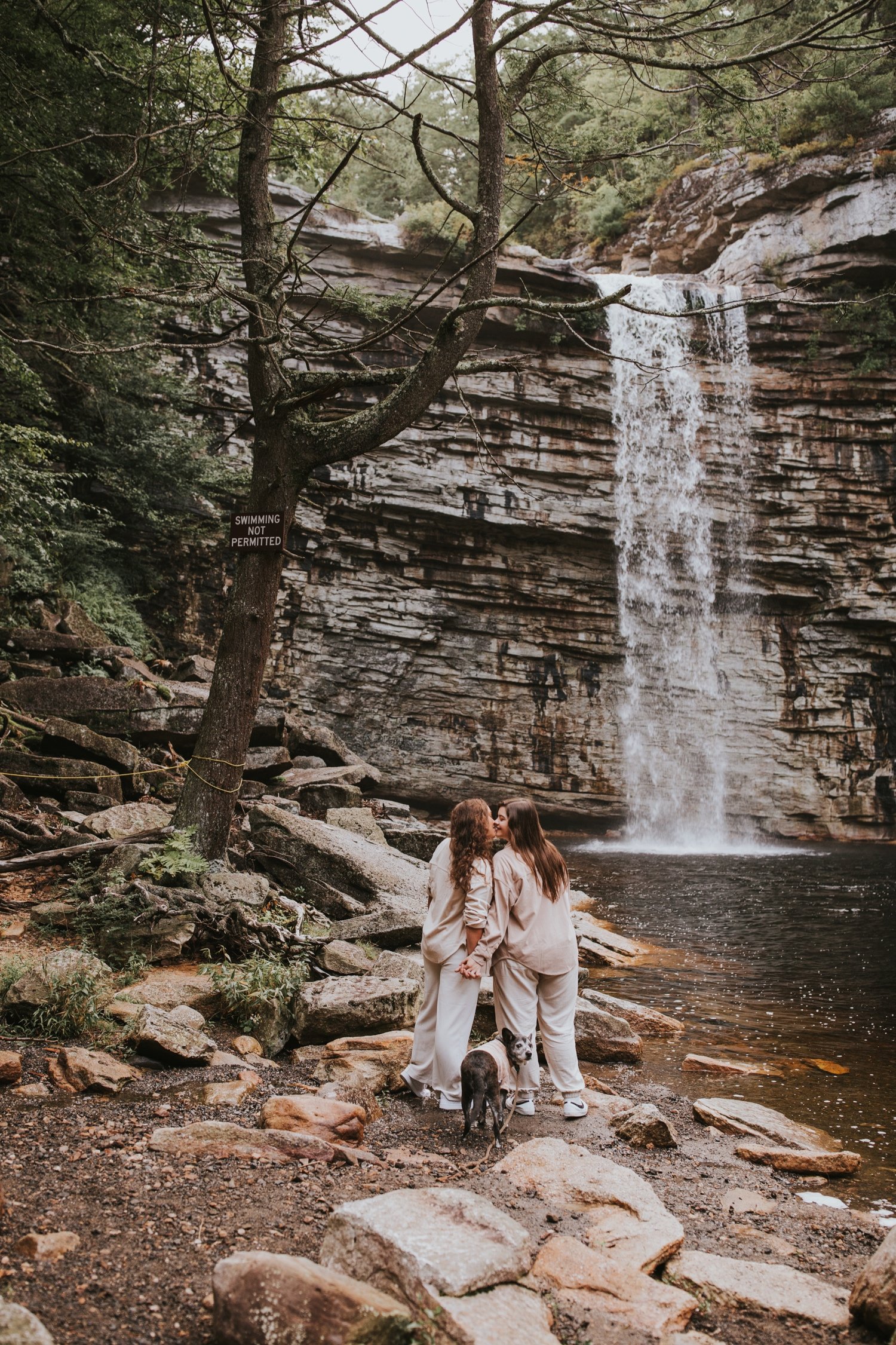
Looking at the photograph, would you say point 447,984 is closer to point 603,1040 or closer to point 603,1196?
point 603,1196

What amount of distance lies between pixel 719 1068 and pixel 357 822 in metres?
5.25

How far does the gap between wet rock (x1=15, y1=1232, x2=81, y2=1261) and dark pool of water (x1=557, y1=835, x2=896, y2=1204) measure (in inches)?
136

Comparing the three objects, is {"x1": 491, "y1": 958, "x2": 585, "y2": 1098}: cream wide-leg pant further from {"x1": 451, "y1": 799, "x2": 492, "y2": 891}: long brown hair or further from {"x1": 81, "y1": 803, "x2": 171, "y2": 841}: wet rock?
{"x1": 81, "y1": 803, "x2": 171, "y2": 841}: wet rock

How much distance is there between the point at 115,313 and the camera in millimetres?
12883

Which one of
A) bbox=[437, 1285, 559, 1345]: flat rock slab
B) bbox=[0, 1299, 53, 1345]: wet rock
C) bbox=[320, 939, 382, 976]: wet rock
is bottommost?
bbox=[320, 939, 382, 976]: wet rock

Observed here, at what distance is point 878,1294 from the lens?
7.86 feet

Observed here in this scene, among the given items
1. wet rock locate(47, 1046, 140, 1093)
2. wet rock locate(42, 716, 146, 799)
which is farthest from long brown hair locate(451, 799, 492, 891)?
wet rock locate(42, 716, 146, 799)

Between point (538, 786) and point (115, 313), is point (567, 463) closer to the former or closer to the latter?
point (538, 786)

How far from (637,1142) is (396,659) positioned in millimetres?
17205

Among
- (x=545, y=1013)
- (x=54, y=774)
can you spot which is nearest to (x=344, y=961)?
(x=545, y=1013)

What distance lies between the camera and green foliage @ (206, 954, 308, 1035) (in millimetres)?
4605

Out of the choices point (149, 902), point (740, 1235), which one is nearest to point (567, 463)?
point (149, 902)

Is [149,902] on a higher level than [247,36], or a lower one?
lower

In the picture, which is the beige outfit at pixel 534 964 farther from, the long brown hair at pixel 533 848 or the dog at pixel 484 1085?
the dog at pixel 484 1085
